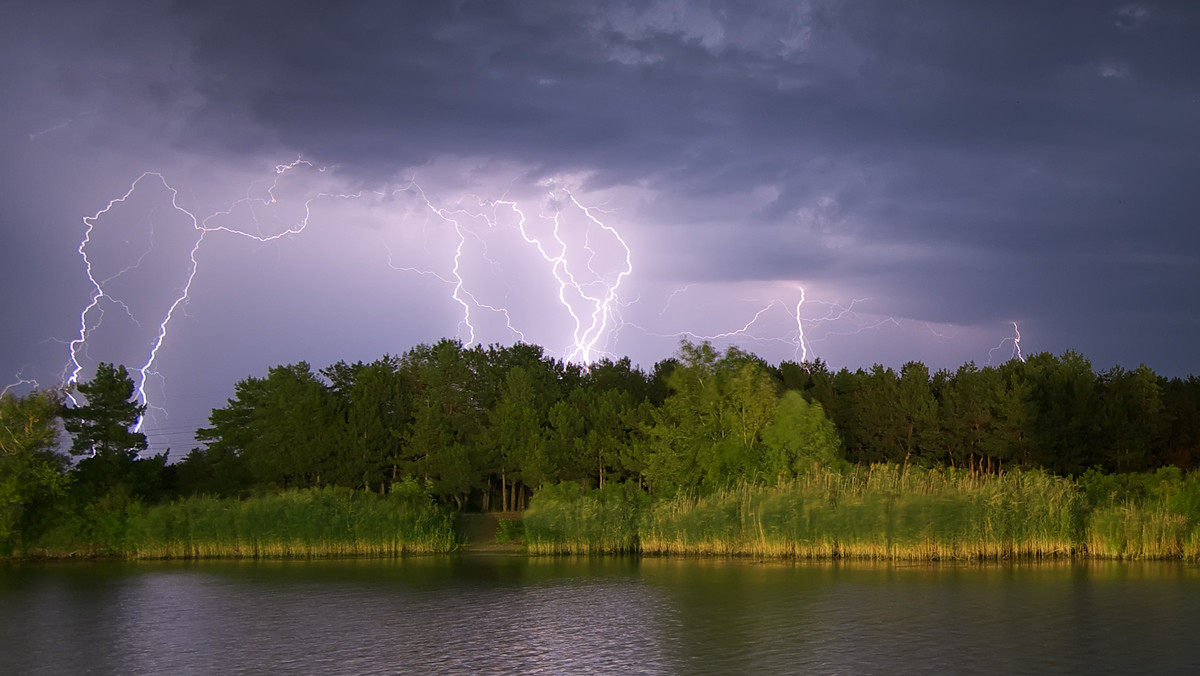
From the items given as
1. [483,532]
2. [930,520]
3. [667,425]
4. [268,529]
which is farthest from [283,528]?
[930,520]

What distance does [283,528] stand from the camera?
45125mm

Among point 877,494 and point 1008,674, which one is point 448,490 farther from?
point 1008,674

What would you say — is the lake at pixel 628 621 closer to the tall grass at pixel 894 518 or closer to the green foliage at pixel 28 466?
the tall grass at pixel 894 518

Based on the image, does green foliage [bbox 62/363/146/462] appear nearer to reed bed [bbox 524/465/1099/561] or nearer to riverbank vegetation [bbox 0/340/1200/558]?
riverbank vegetation [bbox 0/340/1200/558]

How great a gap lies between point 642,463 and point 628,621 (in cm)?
3919

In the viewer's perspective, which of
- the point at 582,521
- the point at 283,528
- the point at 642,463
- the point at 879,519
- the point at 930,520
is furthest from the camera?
the point at 642,463

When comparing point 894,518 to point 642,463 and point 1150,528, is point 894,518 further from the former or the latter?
point 642,463

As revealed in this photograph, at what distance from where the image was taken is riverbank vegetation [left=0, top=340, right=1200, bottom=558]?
3669cm

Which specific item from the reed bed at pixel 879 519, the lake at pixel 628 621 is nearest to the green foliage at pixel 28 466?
the lake at pixel 628 621

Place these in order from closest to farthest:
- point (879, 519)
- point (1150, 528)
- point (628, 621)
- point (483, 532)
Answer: point (628, 621), point (1150, 528), point (879, 519), point (483, 532)

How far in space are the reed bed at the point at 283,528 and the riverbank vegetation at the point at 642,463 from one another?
Answer: 0.32 ft

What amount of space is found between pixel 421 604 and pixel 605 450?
38534 mm

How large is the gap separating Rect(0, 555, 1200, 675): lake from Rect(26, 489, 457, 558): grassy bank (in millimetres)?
7618

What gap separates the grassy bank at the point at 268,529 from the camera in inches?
1783
